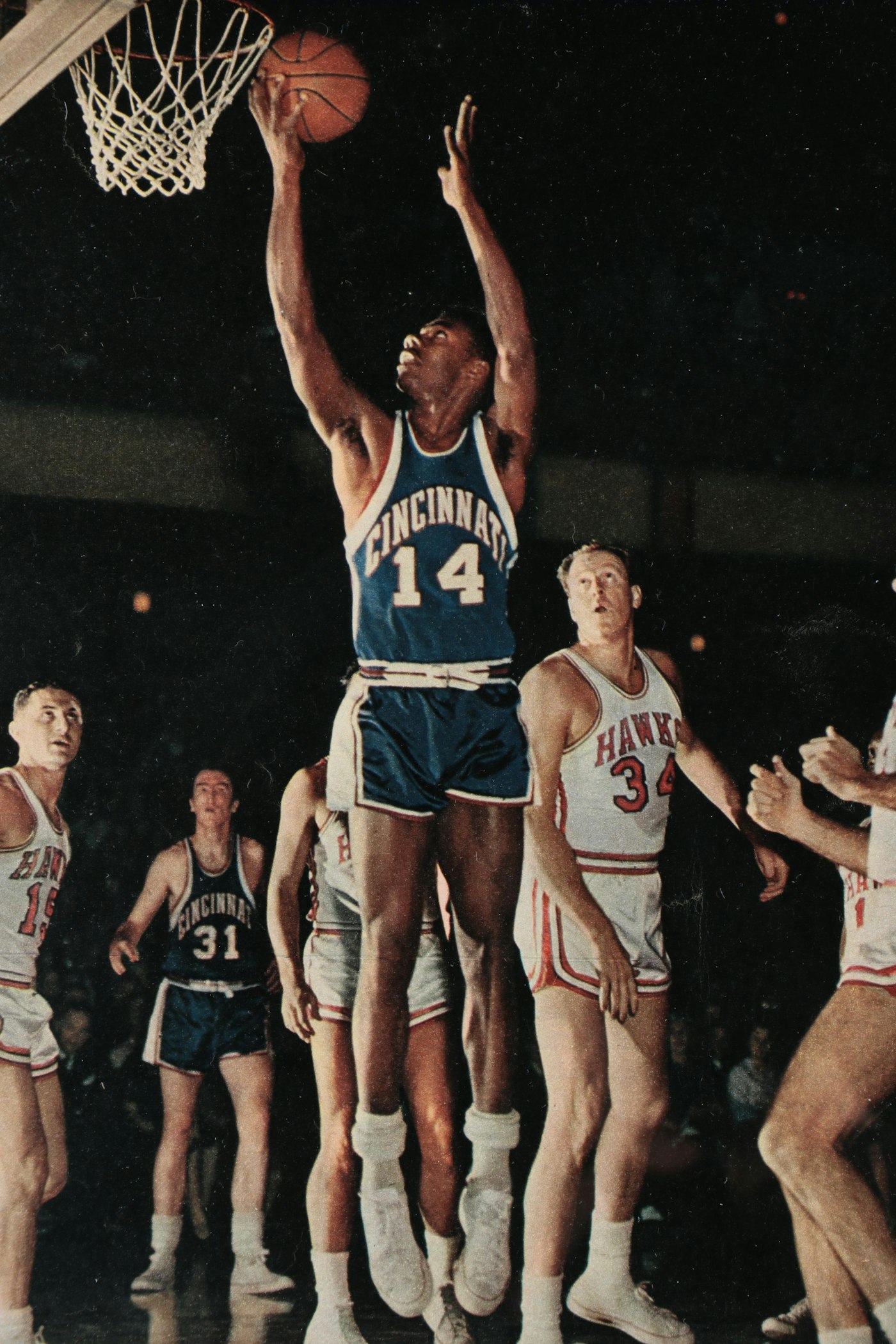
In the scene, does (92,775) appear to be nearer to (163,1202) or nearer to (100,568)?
(100,568)

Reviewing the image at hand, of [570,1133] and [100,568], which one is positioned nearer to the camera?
[570,1133]

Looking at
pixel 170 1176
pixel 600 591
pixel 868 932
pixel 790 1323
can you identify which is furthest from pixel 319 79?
pixel 790 1323

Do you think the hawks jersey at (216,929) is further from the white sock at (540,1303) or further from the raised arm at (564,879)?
the white sock at (540,1303)

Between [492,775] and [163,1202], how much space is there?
4.20ft

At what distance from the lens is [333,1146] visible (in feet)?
9.33

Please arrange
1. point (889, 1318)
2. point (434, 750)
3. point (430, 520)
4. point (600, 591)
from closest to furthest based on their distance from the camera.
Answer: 1. point (889, 1318)
2. point (434, 750)
3. point (430, 520)
4. point (600, 591)

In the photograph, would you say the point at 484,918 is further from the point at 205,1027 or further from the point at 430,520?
the point at 430,520

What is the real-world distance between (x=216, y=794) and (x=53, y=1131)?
2.92 ft

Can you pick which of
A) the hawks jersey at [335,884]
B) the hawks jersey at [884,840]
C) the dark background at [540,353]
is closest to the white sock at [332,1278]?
the hawks jersey at [335,884]

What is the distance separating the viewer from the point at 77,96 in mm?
3051

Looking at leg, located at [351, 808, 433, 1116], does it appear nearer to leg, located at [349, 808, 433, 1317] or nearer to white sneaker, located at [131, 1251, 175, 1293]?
leg, located at [349, 808, 433, 1317]

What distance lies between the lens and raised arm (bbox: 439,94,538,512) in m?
3.02

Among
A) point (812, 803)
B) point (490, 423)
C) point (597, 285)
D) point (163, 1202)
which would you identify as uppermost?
point (597, 285)

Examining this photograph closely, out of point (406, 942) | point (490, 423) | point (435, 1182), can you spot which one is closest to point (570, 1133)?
point (435, 1182)
